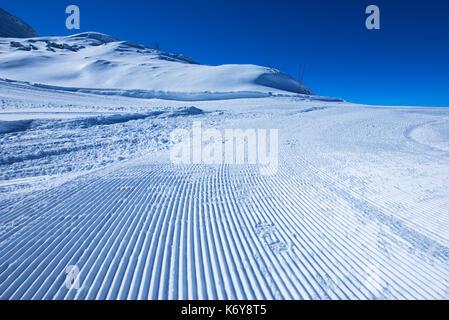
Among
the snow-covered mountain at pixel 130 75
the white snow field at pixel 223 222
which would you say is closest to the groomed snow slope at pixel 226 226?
the white snow field at pixel 223 222

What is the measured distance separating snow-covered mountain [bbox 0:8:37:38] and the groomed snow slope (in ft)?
305

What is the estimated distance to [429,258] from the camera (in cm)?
246

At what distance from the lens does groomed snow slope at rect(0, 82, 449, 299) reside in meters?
2.21

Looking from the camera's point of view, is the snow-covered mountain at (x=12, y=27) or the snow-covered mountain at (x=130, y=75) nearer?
the snow-covered mountain at (x=130, y=75)

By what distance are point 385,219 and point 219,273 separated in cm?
272

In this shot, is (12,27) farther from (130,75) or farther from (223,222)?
(223,222)

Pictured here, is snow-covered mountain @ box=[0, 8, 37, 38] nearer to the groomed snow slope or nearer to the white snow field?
the white snow field
